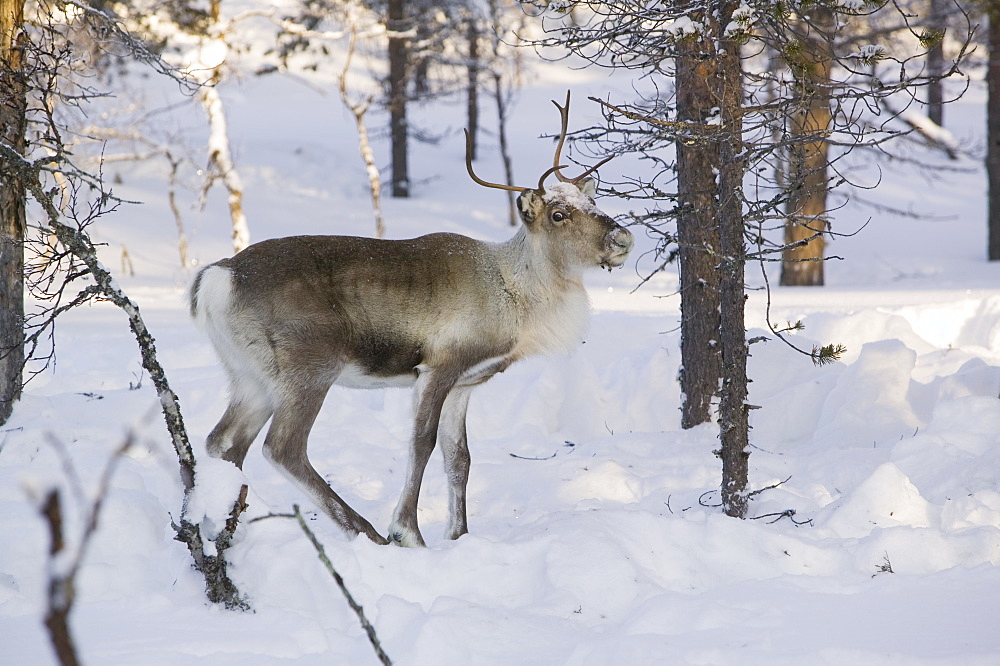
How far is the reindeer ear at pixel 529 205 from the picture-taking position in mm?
4812

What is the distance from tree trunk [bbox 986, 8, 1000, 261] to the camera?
14984mm

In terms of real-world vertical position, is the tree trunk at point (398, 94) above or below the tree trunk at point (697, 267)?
above

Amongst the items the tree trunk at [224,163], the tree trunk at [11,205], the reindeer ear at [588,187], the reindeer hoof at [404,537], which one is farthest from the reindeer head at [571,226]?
the tree trunk at [224,163]

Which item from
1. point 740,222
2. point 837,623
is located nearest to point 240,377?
point 740,222

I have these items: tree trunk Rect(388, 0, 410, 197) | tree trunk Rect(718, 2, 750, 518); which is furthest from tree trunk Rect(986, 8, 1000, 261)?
tree trunk Rect(718, 2, 750, 518)

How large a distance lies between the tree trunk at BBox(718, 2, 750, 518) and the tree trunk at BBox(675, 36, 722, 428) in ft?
3.72

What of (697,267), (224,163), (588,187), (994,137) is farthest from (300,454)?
(994,137)

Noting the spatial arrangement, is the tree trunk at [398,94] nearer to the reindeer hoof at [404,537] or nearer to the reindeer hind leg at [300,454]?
the reindeer hind leg at [300,454]

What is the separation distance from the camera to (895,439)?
595 cm

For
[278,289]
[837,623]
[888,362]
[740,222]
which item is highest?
[740,222]

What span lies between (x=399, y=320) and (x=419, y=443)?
0.62 m

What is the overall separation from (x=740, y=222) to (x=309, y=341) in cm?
207

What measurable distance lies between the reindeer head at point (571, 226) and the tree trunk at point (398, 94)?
48.1 feet

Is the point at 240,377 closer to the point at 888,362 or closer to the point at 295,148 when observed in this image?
the point at 888,362
